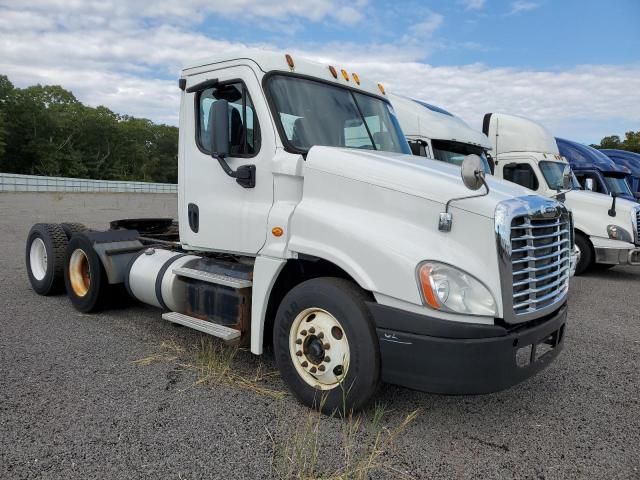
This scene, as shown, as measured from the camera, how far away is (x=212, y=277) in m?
4.20

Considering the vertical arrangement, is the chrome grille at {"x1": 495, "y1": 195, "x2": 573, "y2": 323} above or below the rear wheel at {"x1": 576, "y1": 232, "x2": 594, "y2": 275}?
above

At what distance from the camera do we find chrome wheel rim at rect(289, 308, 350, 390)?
10.7ft

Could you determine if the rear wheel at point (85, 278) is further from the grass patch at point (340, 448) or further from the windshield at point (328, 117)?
the grass patch at point (340, 448)

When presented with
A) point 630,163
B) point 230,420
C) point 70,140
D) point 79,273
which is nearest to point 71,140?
point 70,140

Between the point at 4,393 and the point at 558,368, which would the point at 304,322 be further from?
the point at 558,368

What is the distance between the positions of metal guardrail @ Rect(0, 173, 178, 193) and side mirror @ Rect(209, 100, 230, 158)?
2783 cm

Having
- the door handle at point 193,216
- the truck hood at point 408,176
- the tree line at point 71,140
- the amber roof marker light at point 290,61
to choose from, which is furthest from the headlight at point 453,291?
the tree line at point 71,140

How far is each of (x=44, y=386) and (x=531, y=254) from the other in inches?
138

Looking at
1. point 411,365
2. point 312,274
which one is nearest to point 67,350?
point 312,274

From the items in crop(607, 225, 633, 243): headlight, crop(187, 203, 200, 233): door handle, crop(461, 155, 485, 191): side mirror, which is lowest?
crop(607, 225, 633, 243): headlight

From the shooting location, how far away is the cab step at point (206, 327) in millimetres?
3908

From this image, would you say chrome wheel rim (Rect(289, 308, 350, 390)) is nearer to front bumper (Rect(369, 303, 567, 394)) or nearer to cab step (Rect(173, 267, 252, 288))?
front bumper (Rect(369, 303, 567, 394))

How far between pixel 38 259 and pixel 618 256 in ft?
31.8

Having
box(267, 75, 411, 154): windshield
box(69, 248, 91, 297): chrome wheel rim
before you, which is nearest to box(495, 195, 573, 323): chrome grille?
box(267, 75, 411, 154): windshield
